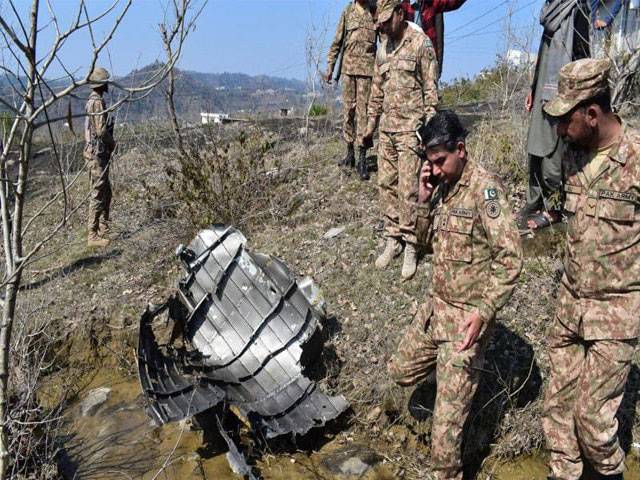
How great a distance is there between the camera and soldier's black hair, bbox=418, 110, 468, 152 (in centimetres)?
277

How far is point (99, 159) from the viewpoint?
6.66m

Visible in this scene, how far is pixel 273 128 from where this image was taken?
10.8m

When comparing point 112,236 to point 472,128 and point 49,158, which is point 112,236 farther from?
point 49,158

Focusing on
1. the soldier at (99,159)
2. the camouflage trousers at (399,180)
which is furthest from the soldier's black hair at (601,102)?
the soldier at (99,159)

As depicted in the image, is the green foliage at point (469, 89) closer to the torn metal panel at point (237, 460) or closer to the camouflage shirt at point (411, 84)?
the camouflage shirt at point (411, 84)

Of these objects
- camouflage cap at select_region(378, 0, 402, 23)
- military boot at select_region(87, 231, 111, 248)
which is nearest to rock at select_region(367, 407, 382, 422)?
camouflage cap at select_region(378, 0, 402, 23)

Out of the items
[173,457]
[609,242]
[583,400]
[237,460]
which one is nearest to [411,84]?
[609,242]

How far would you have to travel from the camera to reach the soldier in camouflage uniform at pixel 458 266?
2795mm

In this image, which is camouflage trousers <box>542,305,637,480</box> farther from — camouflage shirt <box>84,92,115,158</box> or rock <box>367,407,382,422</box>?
camouflage shirt <box>84,92,115,158</box>

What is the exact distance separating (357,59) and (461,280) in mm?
4199

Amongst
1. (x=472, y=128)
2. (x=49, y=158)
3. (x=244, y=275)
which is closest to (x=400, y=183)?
(x=244, y=275)

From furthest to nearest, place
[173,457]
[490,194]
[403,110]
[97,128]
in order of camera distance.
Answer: [97,128] → [403,110] → [173,457] → [490,194]

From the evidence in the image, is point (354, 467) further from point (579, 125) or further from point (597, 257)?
point (579, 125)

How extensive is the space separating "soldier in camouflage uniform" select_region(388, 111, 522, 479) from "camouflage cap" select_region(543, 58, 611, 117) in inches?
17.9
